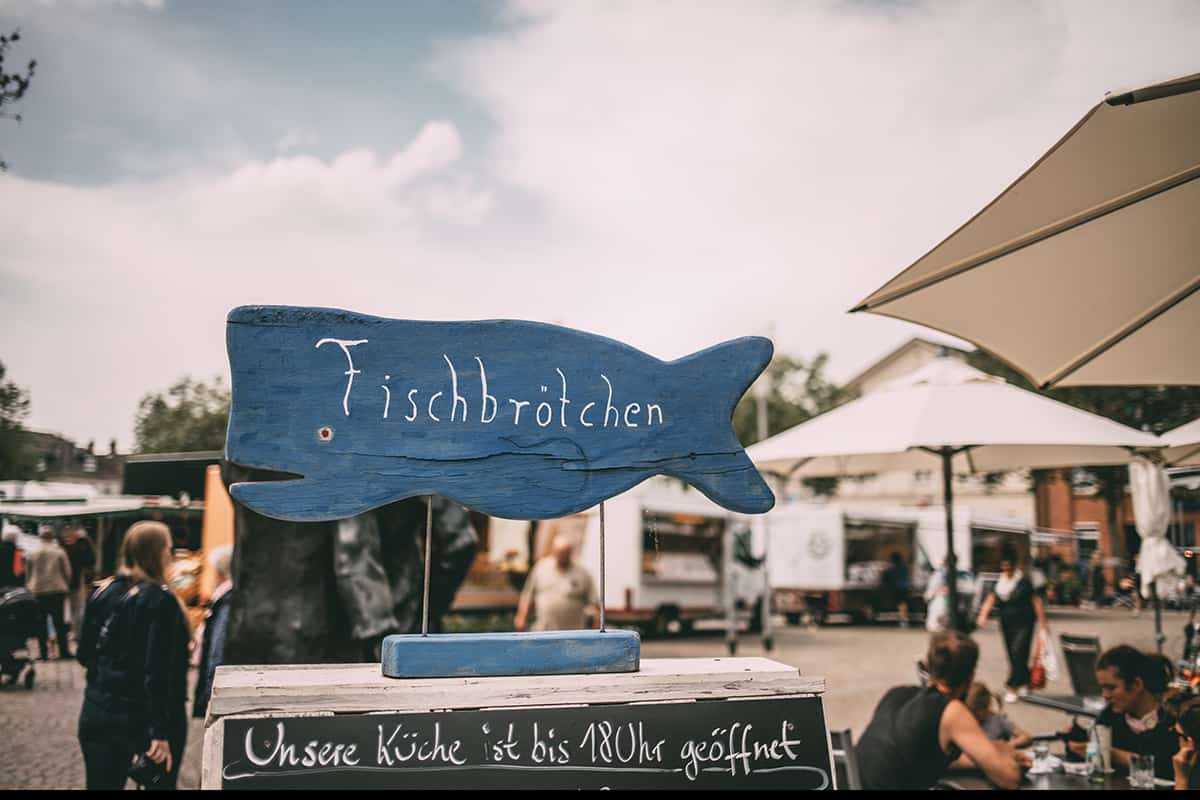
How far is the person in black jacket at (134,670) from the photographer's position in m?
3.88

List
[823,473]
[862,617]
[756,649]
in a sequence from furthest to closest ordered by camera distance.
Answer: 1. [862,617]
2. [756,649]
3. [823,473]

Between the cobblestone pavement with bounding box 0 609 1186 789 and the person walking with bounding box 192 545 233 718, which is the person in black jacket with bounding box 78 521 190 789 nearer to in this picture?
the person walking with bounding box 192 545 233 718

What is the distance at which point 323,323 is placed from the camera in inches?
84.8

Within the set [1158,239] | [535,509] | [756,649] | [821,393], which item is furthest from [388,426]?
[821,393]

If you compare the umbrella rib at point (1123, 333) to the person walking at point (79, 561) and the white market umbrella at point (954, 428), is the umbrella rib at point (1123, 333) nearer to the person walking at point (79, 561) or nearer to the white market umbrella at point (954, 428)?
the white market umbrella at point (954, 428)

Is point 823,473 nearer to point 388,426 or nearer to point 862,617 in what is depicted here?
point 388,426

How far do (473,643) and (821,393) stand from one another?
1424 inches

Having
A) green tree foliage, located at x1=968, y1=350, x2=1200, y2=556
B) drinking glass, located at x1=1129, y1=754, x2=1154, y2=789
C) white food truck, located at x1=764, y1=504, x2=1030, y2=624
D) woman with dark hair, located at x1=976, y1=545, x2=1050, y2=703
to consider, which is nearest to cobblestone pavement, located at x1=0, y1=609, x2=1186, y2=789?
woman with dark hair, located at x1=976, y1=545, x2=1050, y2=703

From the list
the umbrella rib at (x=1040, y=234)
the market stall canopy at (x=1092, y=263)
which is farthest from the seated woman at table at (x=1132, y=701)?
the umbrella rib at (x=1040, y=234)

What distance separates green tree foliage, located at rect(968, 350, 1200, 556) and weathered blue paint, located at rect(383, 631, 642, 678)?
14425mm

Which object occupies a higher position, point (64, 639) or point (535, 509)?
point (535, 509)

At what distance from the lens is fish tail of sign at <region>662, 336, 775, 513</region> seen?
7.86 feet

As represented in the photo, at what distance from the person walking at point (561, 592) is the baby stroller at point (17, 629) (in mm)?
6147

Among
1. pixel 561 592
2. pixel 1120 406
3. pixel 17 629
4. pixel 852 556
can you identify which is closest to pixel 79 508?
pixel 17 629
